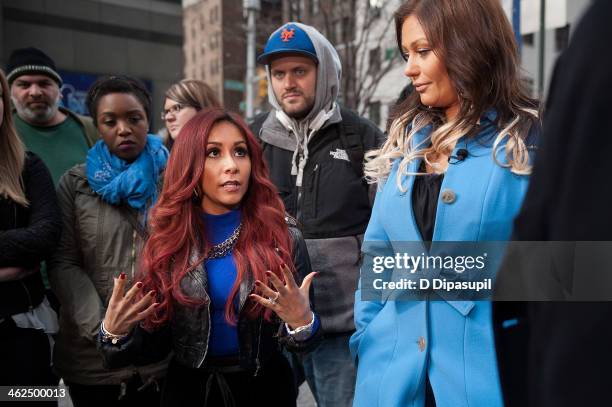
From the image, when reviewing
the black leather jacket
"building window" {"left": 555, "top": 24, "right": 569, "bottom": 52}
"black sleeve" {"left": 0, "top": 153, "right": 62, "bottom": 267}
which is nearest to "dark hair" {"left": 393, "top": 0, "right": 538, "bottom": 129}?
"building window" {"left": 555, "top": 24, "right": 569, "bottom": 52}

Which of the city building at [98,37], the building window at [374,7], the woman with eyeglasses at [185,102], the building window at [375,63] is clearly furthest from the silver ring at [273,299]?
the city building at [98,37]

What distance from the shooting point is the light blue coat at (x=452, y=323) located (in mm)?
1684

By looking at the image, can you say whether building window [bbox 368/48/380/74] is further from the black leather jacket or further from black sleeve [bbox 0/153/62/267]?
the black leather jacket

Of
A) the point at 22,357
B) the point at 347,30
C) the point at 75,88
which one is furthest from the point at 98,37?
the point at 22,357

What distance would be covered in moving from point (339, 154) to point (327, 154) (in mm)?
65

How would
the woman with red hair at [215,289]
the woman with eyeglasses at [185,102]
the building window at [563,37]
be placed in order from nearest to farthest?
the building window at [563,37]
the woman with red hair at [215,289]
the woman with eyeglasses at [185,102]

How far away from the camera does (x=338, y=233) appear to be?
3027 mm

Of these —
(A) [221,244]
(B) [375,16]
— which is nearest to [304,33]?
(A) [221,244]

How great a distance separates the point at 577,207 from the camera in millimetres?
789

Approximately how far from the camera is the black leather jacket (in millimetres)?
2248

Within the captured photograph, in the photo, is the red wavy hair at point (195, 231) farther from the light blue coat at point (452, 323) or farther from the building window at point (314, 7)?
→ the building window at point (314, 7)

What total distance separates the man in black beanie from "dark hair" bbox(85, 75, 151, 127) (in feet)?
3.21

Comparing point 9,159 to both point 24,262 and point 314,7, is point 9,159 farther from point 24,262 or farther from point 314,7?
point 314,7

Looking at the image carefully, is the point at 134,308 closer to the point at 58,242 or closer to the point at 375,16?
the point at 58,242
